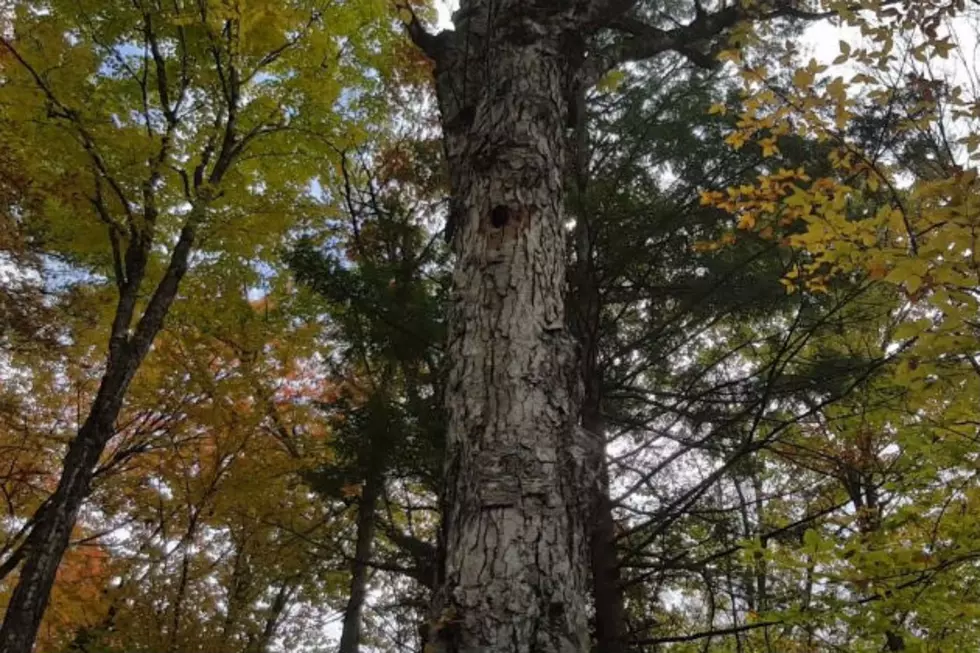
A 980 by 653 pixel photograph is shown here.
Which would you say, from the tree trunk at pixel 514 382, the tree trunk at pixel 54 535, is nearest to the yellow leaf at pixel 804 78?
the tree trunk at pixel 514 382

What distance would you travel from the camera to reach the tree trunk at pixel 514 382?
1.65 meters

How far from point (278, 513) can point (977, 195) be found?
18.7 ft

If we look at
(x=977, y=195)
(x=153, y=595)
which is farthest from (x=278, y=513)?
(x=977, y=195)

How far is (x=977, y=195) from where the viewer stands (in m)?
2.30

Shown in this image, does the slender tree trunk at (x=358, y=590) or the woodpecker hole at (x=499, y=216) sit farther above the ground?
the woodpecker hole at (x=499, y=216)

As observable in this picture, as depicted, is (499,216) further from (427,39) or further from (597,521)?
(597,521)

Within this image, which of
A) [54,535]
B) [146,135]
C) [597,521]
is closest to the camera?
[597,521]

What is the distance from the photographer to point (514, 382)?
1986 mm

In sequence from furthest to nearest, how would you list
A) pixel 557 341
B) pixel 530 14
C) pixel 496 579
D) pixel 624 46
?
1. pixel 624 46
2. pixel 530 14
3. pixel 557 341
4. pixel 496 579

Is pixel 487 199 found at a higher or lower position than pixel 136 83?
lower

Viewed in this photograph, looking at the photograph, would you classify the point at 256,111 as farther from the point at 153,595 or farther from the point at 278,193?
the point at 153,595

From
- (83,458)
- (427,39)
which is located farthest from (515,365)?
(83,458)

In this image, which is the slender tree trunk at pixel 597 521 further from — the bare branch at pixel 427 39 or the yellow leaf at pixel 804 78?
the yellow leaf at pixel 804 78

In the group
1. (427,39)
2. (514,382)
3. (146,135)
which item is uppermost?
(146,135)
